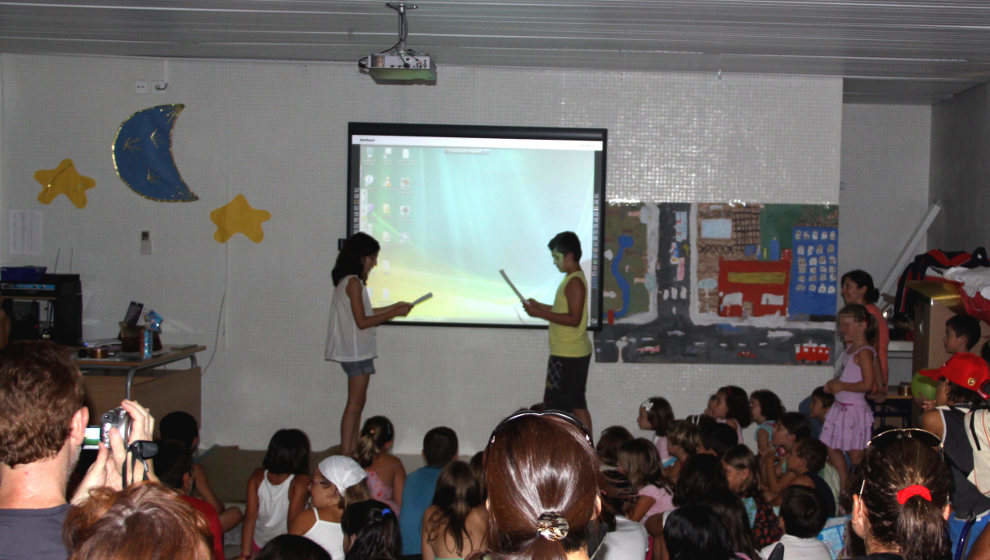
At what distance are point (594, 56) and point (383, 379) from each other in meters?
2.57

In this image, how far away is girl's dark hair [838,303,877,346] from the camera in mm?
4691

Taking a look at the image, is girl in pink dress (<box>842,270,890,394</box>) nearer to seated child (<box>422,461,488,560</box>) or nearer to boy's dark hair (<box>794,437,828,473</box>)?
boy's dark hair (<box>794,437,828,473</box>)

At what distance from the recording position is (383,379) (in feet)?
19.1

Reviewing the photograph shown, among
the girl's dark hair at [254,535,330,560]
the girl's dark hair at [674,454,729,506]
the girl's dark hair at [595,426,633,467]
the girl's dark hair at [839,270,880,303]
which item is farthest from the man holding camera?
the girl's dark hair at [839,270,880,303]

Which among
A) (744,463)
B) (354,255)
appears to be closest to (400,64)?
(354,255)

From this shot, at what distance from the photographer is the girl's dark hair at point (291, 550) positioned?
214cm

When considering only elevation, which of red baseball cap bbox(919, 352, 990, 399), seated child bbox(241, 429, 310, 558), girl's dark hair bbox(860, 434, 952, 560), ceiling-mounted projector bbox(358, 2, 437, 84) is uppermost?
ceiling-mounted projector bbox(358, 2, 437, 84)

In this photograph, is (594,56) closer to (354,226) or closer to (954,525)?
(354,226)

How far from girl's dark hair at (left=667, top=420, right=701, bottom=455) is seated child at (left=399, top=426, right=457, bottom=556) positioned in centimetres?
102

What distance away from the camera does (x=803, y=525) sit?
2.68m

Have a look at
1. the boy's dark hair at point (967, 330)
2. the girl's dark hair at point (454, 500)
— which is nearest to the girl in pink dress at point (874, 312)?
the boy's dark hair at point (967, 330)

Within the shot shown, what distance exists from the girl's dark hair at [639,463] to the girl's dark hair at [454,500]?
85cm

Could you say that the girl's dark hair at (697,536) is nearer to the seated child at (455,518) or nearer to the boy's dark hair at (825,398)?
the seated child at (455,518)

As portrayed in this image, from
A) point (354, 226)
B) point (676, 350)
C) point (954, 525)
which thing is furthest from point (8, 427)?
point (676, 350)
